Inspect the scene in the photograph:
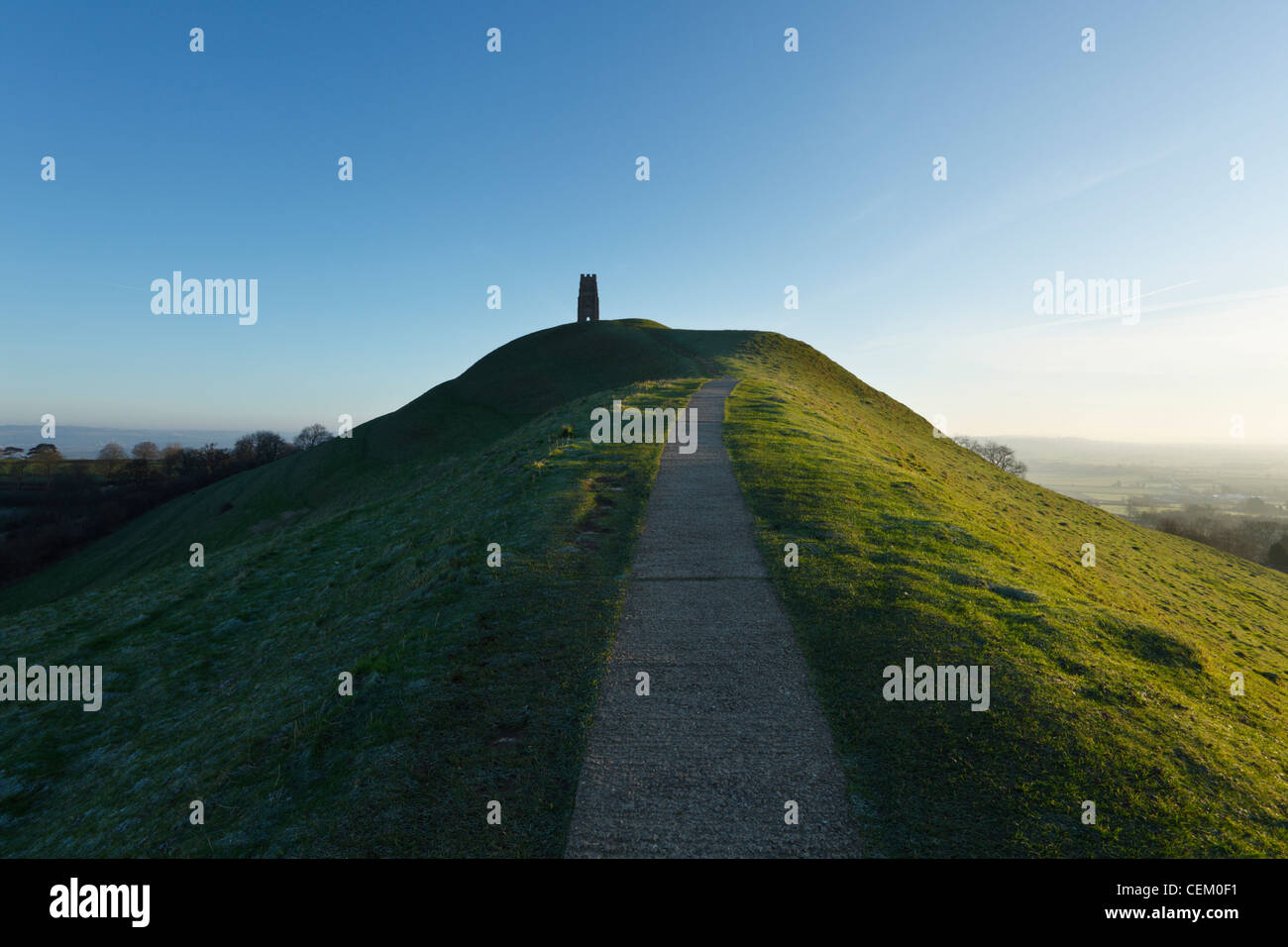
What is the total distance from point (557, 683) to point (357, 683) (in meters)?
3.23

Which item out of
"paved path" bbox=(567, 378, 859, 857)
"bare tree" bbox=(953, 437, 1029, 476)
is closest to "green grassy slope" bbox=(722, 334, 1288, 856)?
"paved path" bbox=(567, 378, 859, 857)

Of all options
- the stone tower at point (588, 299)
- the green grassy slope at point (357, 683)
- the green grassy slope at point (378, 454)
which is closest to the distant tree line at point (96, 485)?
the green grassy slope at point (378, 454)

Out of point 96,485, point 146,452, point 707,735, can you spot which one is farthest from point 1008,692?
point 146,452

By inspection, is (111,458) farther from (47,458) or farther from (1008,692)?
(1008,692)

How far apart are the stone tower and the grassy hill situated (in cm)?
7209

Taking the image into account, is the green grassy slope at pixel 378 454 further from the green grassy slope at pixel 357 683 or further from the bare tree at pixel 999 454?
the bare tree at pixel 999 454

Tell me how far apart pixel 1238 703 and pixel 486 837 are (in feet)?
40.2

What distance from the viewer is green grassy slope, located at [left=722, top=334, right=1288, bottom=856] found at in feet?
19.9

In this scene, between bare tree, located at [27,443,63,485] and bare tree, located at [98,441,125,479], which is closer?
bare tree, located at [98,441,125,479]

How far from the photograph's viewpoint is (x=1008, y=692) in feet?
26.8

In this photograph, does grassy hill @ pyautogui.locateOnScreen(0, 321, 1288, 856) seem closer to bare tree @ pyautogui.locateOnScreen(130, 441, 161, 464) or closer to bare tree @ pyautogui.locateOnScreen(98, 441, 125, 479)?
bare tree @ pyautogui.locateOnScreen(130, 441, 161, 464)

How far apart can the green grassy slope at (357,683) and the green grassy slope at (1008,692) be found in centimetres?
368

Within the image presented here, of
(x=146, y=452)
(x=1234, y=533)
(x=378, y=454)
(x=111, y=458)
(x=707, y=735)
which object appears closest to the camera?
(x=707, y=735)
